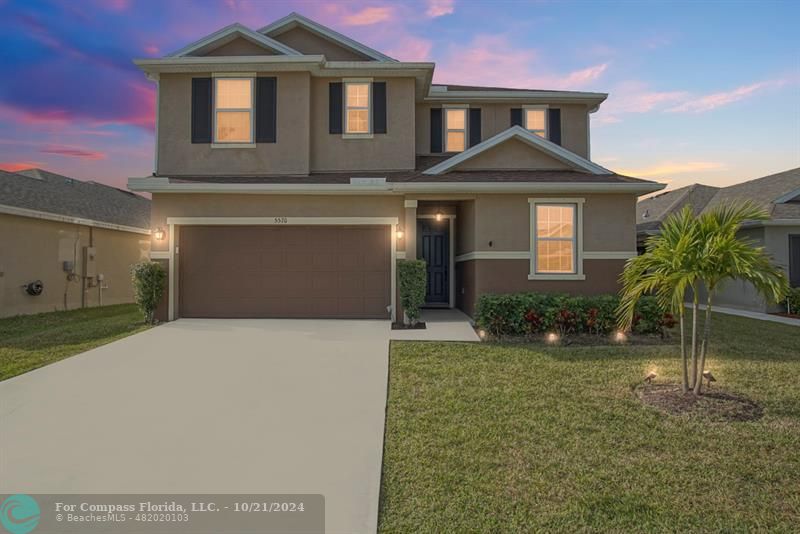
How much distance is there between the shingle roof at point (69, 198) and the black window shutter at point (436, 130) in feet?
40.7

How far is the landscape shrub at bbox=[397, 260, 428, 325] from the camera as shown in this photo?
9.14m

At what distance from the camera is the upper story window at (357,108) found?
1120 centimetres

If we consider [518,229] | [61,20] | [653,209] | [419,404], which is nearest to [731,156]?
[653,209]

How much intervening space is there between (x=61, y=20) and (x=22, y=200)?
570 centimetres

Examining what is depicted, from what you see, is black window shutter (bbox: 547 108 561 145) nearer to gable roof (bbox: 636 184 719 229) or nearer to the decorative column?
the decorative column

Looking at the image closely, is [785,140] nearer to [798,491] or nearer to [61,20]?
[798,491]

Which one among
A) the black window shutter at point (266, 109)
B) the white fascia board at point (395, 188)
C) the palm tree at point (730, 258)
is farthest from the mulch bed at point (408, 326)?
the black window shutter at point (266, 109)

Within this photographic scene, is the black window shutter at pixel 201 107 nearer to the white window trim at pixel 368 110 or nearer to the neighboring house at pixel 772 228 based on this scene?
the white window trim at pixel 368 110

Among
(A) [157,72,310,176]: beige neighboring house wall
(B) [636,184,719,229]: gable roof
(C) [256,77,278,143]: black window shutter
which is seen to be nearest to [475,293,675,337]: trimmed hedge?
(A) [157,72,310,176]: beige neighboring house wall

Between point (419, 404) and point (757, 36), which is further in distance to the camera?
point (757, 36)

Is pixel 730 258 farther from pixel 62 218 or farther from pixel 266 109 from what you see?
pixel 62 218

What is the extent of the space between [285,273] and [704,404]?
28.1ft

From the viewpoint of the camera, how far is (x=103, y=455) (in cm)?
362

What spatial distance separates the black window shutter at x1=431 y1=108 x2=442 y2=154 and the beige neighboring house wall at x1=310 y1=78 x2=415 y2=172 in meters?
1.78
